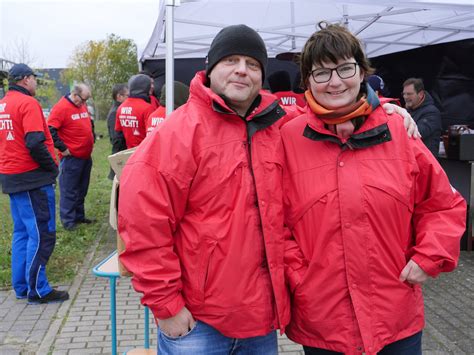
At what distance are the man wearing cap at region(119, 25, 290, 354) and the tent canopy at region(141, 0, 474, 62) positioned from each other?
3.98m

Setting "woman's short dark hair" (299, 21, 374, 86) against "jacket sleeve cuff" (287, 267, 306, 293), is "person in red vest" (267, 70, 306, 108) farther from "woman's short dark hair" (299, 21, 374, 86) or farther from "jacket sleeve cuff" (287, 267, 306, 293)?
"jacket sleeve cuff" (287, 267, 306, 293)

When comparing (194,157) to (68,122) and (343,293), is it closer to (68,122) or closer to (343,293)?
(343,293)

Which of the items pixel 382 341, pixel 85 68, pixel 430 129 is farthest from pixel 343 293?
pixel 85 68

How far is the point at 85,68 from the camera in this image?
33.7m

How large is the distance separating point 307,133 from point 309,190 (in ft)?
0.73

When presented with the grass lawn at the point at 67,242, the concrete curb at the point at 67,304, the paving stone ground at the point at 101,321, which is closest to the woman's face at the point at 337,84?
the paving stone ground at the point at 101,321

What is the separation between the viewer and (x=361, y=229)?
5.93ft

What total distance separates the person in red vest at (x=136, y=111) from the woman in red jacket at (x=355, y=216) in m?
4.78

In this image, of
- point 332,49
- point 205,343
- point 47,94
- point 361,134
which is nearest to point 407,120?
point 361,134

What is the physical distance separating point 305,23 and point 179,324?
6167 mm

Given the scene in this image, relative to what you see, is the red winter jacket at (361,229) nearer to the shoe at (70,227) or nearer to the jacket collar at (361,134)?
the jacket collar at (361,134)

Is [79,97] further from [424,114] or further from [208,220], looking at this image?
[208,220]

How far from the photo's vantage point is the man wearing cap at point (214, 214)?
5.58 ft

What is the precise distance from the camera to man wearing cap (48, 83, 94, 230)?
6.78m
